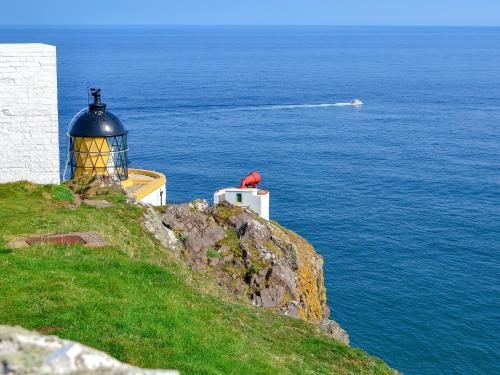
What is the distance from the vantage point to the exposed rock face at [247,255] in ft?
79.5

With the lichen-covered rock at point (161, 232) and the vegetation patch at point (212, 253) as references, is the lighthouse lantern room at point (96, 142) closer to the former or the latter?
the lichen-covered rock at point (161, 232)

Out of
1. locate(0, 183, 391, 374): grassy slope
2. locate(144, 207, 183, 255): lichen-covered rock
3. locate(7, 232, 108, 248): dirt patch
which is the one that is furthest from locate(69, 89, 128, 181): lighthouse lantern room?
locate(7, 232, 108, 248): dirt patch

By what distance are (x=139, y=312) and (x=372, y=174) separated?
58.0m

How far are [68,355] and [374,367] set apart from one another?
13.1 meters

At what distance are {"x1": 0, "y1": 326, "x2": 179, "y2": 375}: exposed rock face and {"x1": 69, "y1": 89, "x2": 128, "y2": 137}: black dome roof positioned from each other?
82.3ft

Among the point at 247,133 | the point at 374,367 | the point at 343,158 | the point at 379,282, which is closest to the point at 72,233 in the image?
the point at 374,367

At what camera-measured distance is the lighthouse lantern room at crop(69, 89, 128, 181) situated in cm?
2889

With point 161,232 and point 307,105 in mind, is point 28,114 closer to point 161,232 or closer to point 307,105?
point 161,232

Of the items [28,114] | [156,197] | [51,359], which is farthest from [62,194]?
[51,359]

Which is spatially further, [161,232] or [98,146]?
[98,146]

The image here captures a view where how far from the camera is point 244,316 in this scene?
1706cm

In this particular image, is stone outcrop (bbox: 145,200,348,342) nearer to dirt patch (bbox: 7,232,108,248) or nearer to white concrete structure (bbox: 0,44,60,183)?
dirt patch (bbox: 7,232,108,248)

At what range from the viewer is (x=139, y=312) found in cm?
1267

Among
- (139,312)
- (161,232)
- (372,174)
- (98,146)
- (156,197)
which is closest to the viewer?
(139,312)
